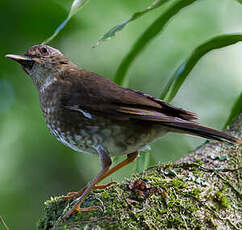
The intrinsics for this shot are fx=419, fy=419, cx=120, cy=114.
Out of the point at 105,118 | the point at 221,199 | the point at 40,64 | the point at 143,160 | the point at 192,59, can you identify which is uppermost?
the point at 192,59

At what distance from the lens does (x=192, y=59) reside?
3.31m

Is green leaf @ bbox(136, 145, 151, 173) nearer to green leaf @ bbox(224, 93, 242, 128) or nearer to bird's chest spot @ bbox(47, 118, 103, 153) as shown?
bird's chest spot @ bbox(47, 118, 103, 153)

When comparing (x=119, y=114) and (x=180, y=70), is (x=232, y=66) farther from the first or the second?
(x=119, y=114)

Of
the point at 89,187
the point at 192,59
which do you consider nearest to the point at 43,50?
the point at 192,59

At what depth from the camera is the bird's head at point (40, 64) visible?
3.41 meters

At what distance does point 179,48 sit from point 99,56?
1.65m

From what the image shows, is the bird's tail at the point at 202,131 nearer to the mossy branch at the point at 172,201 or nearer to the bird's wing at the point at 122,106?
the bird's wing at the point at 122,106

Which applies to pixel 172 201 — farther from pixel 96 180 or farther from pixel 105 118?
pixel 105 118

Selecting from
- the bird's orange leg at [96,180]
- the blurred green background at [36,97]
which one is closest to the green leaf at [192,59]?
the bird's orange leg at [96,180]

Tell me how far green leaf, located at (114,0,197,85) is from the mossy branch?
35.2 inches

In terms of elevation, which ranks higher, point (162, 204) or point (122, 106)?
point (122, 106)

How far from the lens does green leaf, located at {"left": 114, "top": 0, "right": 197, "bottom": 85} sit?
3229mm

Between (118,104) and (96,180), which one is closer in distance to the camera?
(96,180)

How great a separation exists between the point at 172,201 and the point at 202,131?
487mm
